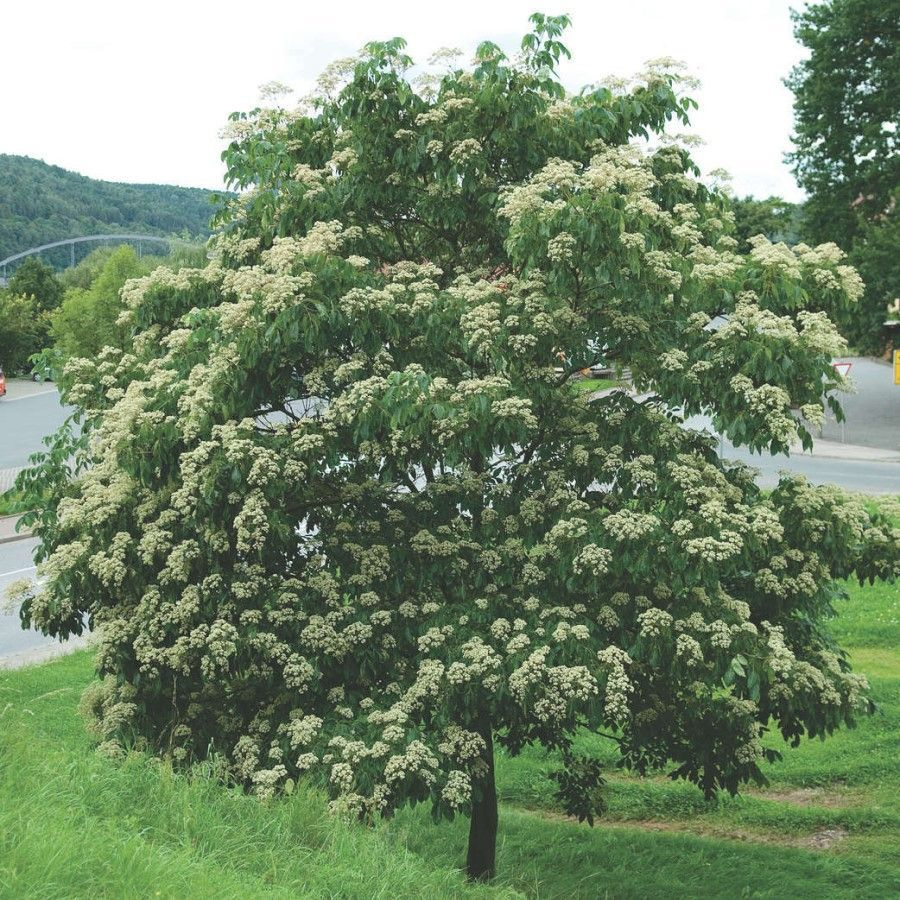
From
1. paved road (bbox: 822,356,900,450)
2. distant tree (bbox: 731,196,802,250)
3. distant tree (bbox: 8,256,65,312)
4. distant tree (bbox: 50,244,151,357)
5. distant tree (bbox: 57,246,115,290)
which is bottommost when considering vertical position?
paved road (bbox: 822,356,900,450)

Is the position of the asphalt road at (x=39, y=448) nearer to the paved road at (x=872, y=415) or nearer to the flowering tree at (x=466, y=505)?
the paved road at (x=872, y=415)

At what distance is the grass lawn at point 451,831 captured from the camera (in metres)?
5.55

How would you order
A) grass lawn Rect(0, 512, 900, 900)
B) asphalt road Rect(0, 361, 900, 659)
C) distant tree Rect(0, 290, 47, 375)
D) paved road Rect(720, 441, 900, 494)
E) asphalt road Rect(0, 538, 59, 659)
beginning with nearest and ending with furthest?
grass lawn Rect(0, 512, 900, 900) → asphalt road Rect(0, 538, 59, 659) → asphalt road Rect(0, 361, 900, 659) → paved road Rect(720, 441, 900, 494) → distant tree Rect(0, 290, 47, 375)

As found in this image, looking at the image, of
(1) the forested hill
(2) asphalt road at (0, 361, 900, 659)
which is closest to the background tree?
(2) asphalt road at (0, 361, 900, 659)

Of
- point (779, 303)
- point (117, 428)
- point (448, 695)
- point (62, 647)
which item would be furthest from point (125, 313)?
point (62, 647)

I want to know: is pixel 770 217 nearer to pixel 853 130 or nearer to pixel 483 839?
pixel 853 130

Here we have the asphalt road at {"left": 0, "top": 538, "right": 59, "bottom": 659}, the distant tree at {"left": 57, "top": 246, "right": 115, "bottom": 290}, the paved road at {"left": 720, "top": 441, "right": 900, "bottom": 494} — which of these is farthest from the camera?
the distant tree at {"left": 57, "top": 246, "right": 115, "bottom": 290}

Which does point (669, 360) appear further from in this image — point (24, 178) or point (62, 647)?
point (24, 178)

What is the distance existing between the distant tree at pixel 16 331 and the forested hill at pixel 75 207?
53.4m

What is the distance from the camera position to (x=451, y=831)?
41.8 ft

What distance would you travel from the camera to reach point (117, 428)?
909cm

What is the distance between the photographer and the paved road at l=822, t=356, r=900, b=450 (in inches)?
1672

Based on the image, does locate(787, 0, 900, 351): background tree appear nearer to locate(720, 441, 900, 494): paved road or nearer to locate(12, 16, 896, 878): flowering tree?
locate(720, 441, 900, 494): paved road

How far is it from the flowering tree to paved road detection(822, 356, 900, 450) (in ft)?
92.0
